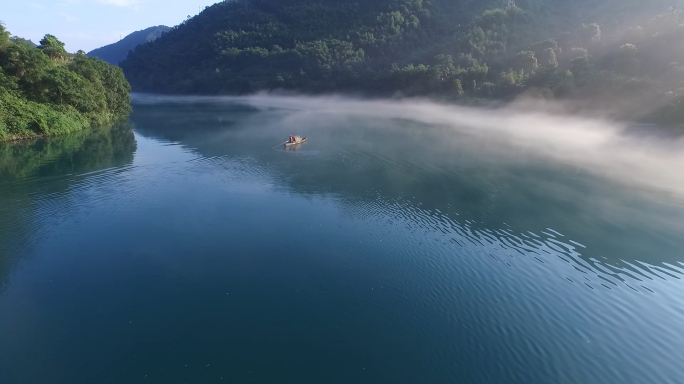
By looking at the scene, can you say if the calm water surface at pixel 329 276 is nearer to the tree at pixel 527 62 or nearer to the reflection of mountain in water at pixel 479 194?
the reflection of mountain in water at pixel 479 194

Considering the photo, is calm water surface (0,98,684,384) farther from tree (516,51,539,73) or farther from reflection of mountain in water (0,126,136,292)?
tree (516,51,539,73)

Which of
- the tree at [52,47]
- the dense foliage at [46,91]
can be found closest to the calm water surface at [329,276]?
the dense foliage at [46,91]

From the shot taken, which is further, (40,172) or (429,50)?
(429,50)

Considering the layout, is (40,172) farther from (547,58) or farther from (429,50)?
(429,50)

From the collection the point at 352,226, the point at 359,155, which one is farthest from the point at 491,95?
the point at 352,226

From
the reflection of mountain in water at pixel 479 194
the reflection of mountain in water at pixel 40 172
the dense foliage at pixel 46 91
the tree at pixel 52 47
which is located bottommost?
the reflection of mountain in water at pixel 479 194

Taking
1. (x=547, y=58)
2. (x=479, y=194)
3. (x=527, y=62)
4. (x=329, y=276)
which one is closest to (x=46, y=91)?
(x=329, y=276)
